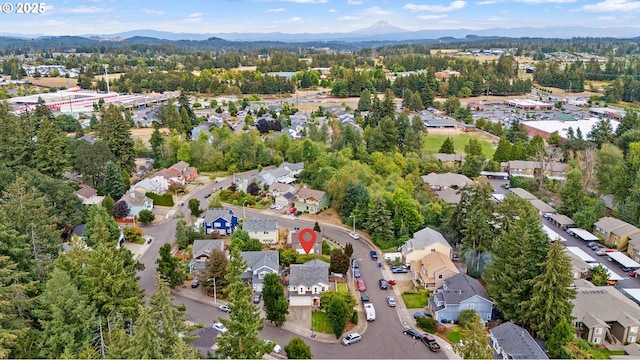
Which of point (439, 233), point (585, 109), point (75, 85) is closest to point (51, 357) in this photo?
point (439, 233)

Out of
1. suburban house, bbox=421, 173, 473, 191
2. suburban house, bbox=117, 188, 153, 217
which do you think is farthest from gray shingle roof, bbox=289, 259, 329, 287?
suburban house, bbox=421, 173, 473, 191

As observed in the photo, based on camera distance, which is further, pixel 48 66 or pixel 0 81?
pixel 48 66

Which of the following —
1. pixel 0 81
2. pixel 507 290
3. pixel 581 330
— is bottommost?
pixel 581 330

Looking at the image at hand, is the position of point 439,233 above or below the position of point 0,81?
below

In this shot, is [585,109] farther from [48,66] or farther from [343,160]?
[48,66]

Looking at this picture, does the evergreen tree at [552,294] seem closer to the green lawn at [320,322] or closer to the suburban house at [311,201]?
the green lawn at [320,322]

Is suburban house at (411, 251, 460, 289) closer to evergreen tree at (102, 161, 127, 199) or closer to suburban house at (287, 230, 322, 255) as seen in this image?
suburban house at (287, 230, 322, 255)
